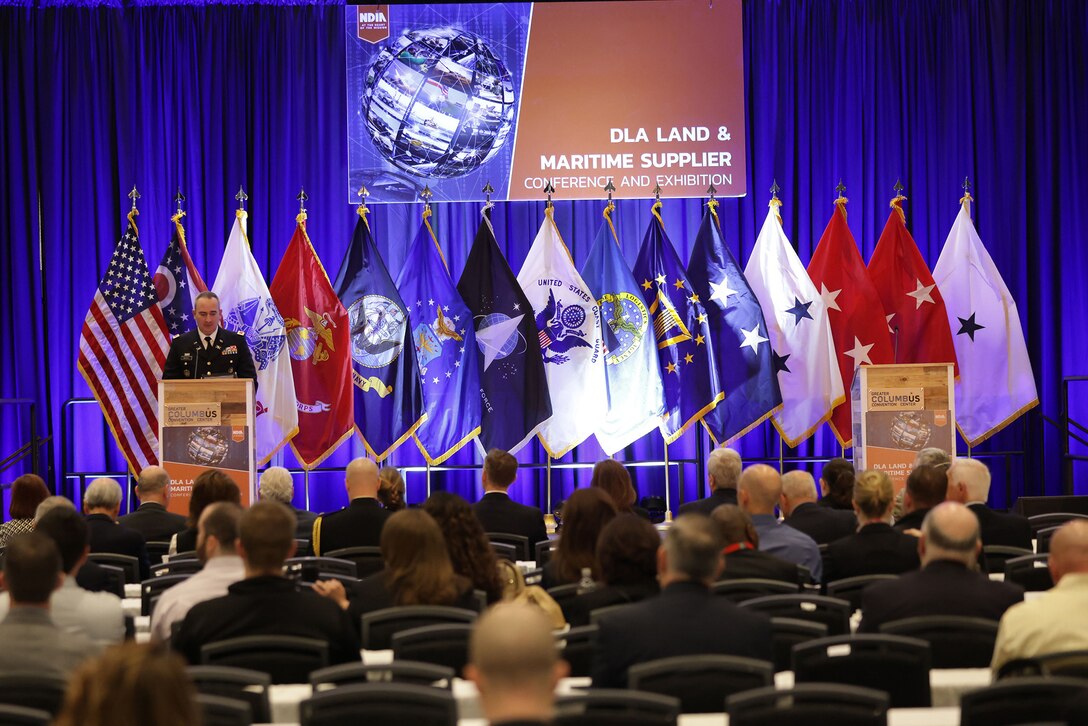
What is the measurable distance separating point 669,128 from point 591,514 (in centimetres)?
867

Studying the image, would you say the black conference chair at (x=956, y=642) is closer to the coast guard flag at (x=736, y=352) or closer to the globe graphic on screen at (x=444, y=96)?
the coast guard flag at (x=736, y=352)

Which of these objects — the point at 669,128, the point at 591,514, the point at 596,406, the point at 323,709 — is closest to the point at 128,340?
the point at 596,406

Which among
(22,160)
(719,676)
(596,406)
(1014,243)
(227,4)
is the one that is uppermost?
(227,4)

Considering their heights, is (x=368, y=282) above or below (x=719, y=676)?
above

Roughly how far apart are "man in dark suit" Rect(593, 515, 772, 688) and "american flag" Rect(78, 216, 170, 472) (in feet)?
26.7

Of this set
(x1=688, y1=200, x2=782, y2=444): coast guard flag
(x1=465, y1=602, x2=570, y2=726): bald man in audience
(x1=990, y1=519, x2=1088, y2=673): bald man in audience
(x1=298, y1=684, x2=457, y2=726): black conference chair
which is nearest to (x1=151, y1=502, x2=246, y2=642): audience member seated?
(x1=298, y1=684, x2=457, y2=726): black conference chair

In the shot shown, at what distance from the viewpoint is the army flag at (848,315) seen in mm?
12312

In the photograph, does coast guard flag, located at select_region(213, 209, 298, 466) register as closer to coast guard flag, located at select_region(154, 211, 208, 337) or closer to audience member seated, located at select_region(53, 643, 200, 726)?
coast guard flag, located at select_region(154, 211, 208, 337)

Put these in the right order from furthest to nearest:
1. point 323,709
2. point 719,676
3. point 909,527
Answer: point 909,527 < point 719,676 < point 323,709

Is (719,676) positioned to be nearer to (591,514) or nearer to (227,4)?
(591,514)

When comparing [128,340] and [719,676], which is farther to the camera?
[128,340]

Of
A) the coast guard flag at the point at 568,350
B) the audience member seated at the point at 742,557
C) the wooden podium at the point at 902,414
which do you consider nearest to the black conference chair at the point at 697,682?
the audience member seated at the point at 742,557

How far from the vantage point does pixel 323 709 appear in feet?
11.5

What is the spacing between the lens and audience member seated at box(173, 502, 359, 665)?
15.3 ft
